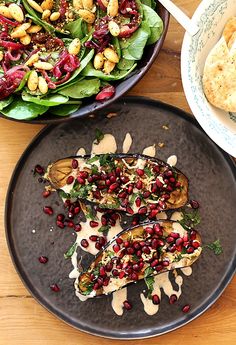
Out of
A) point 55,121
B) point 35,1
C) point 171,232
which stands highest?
point 35,1

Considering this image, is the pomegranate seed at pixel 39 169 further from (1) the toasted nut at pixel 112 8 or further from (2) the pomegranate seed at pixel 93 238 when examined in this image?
(1) the toasted nut at pixel 112 8

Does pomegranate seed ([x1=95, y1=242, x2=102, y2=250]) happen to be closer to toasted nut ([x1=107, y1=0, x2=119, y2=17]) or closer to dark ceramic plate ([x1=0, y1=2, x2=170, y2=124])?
dark ceramic plate ([x1=0, y1=2, x2=170, y2=124])

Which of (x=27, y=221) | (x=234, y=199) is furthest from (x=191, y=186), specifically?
(x=27, y=221)

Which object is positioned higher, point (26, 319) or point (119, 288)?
point (119, 288)

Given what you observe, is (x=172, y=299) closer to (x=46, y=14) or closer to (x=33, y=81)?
(x=33, y=81)

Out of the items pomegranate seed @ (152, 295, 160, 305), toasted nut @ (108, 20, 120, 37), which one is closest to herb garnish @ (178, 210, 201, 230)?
pomegranate seed @ (152, 295, 160, 305)

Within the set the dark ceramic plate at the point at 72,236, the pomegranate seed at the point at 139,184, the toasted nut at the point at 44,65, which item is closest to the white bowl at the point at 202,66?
the dark ceramic plate at the point at 72,236

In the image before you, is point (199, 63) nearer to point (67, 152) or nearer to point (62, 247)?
point (67, 152)
